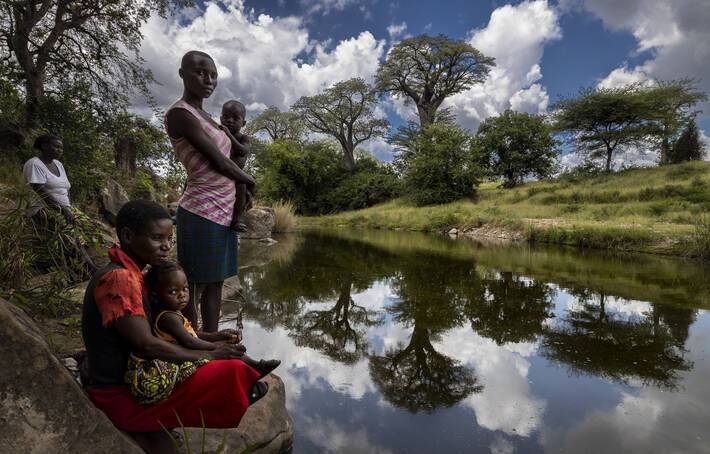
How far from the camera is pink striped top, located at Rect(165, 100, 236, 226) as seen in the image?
76.9 inches

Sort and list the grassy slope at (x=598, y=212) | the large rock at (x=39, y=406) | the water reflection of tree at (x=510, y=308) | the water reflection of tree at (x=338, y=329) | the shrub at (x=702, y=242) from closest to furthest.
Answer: the large rock at (x=39, y=406)
the water reflection of tree at (x=338, y=329)
the water reflection of tree at (x=510, y=308)
the shrub at (x=702, y=242)
the grassy slope at (x=598, y=212)

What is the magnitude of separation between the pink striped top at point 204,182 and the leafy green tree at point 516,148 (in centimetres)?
Answer: 2374

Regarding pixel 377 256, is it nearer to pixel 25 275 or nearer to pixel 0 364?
pixel 25 275

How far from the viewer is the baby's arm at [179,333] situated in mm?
1328

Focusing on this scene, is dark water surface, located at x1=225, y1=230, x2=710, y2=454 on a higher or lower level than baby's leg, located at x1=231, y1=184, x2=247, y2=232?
lower

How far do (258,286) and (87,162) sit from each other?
3.85m

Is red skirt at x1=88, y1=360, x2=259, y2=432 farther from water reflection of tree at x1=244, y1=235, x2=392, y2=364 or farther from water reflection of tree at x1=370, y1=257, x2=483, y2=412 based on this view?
water reflection of tree at x1=244, y1=235, x2=392, y2=364

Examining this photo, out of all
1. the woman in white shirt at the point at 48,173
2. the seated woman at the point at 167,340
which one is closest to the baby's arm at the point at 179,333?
the seated woman at the point at 167,340

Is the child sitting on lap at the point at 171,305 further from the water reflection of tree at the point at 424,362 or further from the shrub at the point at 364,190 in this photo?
the shrub at the point at 364,190

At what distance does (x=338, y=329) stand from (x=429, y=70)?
1145 inches

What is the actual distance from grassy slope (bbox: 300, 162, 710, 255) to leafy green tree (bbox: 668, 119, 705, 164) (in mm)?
2838

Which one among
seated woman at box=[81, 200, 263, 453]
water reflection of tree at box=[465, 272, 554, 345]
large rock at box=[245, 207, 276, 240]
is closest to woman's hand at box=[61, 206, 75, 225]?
seated woman at box=[81, 200, 263, 453]

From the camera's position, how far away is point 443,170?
23.7m

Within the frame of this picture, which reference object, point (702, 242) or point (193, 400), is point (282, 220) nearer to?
point (702, 242)
